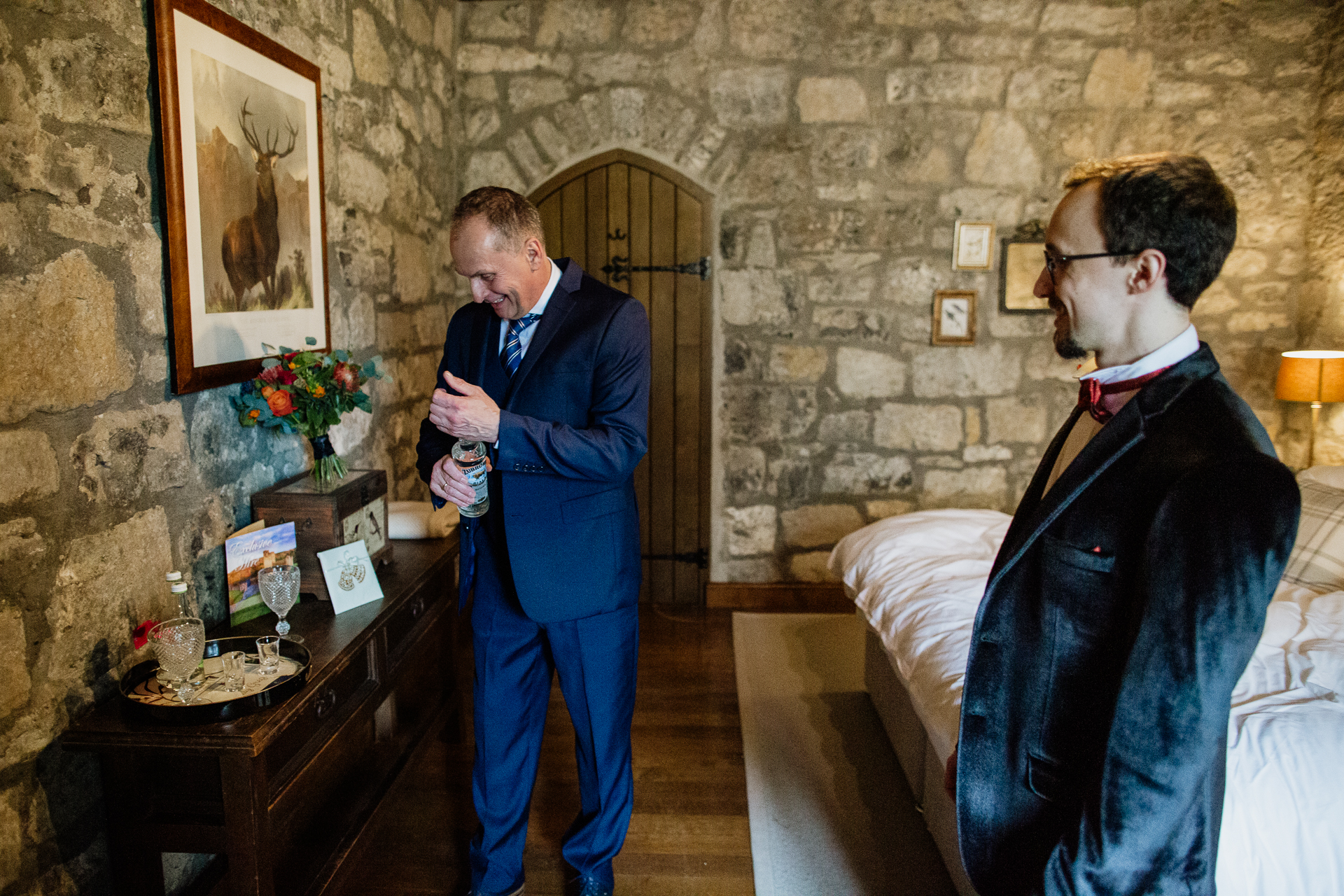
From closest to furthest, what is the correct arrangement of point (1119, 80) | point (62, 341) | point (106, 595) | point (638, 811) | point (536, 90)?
point (62, 341)
point (106, 595)
point (638, 811)
point (1119, 80)
point (536, 90)

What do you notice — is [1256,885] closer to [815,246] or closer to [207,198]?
[207,198]

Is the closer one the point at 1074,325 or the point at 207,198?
the point at 1074,325

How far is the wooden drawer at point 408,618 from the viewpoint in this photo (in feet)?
6.89

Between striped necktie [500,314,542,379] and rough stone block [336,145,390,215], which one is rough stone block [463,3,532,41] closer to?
rough stone block [336,145,390,215]

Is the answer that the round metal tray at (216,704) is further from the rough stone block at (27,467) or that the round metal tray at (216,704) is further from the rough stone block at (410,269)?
the rough stone block at (410,269)

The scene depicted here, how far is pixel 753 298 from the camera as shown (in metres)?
3.96

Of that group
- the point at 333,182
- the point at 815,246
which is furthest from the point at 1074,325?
the point at 815,246

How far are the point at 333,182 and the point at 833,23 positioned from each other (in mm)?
2420

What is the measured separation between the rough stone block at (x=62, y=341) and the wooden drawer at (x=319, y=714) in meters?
0.72

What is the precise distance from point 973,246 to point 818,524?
154 centimetres

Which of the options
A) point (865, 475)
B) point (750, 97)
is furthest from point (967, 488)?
point (750, 97)

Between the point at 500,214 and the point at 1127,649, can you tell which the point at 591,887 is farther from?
the point at 500,214

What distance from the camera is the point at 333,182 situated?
264cm

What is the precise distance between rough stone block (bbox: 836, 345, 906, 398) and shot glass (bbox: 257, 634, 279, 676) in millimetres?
2939
